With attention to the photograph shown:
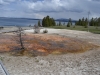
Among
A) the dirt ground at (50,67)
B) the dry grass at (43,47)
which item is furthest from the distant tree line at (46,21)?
the dirt ground at (50,67)

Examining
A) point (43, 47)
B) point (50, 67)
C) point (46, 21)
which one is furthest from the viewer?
point (46, 21)

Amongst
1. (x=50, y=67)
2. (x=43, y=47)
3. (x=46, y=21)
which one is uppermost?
(x=46, y=21)

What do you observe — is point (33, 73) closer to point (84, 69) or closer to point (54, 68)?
point (54, 68)

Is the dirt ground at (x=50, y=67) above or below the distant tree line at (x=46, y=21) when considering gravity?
below

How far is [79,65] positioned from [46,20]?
119 ft

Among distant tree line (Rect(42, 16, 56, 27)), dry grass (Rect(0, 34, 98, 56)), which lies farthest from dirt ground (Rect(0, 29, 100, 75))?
distant tree line (Rect(42, 16, 56, 27))

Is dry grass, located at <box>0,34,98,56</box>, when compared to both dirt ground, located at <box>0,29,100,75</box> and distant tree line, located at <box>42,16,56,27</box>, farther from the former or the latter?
distant tree line, located at <box>42,16,56,27</box>

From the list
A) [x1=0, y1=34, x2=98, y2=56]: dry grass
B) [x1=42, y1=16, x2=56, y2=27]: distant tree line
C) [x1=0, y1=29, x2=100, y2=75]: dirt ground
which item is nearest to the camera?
[x1=0, y1=29, x2=100, y2=75]: dirt ground

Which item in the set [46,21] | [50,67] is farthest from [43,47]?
[46,21]

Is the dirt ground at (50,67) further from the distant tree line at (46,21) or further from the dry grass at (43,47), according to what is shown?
the distant tree line at (46,21)

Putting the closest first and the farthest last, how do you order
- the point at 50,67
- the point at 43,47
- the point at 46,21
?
the point at 50,67 → the point at 43,47 → the point at 46,21

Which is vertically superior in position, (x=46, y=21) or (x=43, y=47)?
(x=46, y=21)

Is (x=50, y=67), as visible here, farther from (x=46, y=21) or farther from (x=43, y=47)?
(x=46, y=21)

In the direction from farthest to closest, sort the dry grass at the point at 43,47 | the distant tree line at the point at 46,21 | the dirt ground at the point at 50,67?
the distant tree line at the point at 46,21
the dry grass at the point at 43,47
the dirt ground at the point at 50,67
